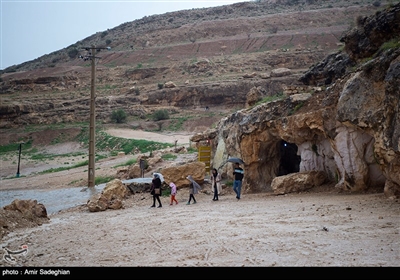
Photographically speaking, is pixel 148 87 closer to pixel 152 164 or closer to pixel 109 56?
pixel 109 56

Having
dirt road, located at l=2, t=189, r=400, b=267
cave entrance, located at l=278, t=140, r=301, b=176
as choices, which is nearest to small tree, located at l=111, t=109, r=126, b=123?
cave entrance, located at l=278, t=140, r=301, b=176

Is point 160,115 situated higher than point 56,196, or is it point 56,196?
point 160,115

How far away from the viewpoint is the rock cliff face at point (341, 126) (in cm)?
1023

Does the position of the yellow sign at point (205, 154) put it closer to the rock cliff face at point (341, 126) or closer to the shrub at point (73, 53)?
the rock cliff face at point (341, 126)

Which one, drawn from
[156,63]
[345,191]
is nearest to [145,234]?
[345,191]

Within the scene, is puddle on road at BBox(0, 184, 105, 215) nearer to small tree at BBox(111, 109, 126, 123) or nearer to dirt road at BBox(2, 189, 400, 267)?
dirt road at BBox(2, 189, 400, 267)

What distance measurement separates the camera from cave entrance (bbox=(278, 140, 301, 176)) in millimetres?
18375

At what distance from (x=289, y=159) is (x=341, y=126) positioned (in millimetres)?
6981

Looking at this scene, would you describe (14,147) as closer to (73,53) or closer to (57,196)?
(57,196)

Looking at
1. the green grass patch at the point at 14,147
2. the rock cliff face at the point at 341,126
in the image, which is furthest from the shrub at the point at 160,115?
the rock cliff face at the point at 341,126

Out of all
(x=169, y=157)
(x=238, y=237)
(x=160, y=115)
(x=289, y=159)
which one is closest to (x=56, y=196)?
(x=169, y=157)

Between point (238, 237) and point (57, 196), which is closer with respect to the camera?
point (238, 237)

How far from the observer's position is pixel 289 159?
1883 cm

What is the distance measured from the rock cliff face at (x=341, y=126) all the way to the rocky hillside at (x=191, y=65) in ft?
98.3
